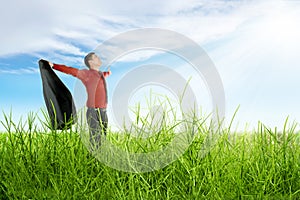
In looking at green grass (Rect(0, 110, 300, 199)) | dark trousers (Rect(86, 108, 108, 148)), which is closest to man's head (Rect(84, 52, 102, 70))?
dark trousers (Rect(86, 108, 108, 148))

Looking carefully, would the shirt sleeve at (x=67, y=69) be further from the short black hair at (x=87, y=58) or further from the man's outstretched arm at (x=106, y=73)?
the man's outstretched arm at (x=106, y=73)

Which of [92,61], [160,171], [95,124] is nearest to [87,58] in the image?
[92,61]

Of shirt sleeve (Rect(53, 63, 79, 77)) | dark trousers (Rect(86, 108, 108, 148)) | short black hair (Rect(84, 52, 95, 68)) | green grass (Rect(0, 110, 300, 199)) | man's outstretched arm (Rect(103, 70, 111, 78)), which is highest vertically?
short black hair (Rect(84, 52, 95, 68))

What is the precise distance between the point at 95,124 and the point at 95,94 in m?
0.21

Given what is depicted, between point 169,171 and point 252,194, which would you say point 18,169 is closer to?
point 169,171

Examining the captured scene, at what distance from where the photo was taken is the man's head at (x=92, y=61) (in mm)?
2713

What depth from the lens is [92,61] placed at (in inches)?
107

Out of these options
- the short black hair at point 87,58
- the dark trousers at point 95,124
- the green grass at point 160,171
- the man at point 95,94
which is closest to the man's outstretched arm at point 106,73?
the man at point 95,94

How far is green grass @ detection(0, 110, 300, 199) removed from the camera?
7.77 feet

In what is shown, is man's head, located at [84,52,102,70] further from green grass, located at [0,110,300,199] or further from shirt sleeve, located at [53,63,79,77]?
green grass, located at [0,110,300,199]

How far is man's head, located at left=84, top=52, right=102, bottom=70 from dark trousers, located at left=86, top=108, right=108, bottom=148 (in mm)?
306

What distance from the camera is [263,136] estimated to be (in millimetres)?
2727

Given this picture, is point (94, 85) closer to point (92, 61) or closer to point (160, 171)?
point (92, 61)

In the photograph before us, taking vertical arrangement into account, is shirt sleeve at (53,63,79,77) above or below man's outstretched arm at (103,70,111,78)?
above
